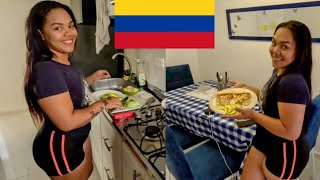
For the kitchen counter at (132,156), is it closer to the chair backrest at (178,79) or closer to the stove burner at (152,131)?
the stove burner at (152,131)

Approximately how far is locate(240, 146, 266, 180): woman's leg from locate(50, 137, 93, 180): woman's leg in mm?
686

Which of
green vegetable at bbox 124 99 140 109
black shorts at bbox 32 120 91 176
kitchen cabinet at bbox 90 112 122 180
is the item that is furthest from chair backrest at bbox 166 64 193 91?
black shorts at bbox 32 120 91 176

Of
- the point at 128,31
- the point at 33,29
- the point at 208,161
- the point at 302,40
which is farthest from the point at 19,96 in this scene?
the point at 302,40

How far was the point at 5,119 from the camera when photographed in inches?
53.9

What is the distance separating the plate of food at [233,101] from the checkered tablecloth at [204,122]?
108mm

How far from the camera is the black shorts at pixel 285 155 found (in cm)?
85

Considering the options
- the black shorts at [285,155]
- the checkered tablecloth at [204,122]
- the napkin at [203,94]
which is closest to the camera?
the black shorts at [285,155]

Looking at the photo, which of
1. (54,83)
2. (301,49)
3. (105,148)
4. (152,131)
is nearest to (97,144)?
(105,148)

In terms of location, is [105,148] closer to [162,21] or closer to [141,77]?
[141,77]

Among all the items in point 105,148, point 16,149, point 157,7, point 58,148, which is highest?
point 157,7

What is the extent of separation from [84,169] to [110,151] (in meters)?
0.15

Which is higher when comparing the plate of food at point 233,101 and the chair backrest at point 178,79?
the chair backrest at point 178,79

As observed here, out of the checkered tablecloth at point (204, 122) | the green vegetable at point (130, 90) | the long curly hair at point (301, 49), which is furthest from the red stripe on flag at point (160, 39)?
the checkered tablecloth at point (204, 122)

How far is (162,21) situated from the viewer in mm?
628
